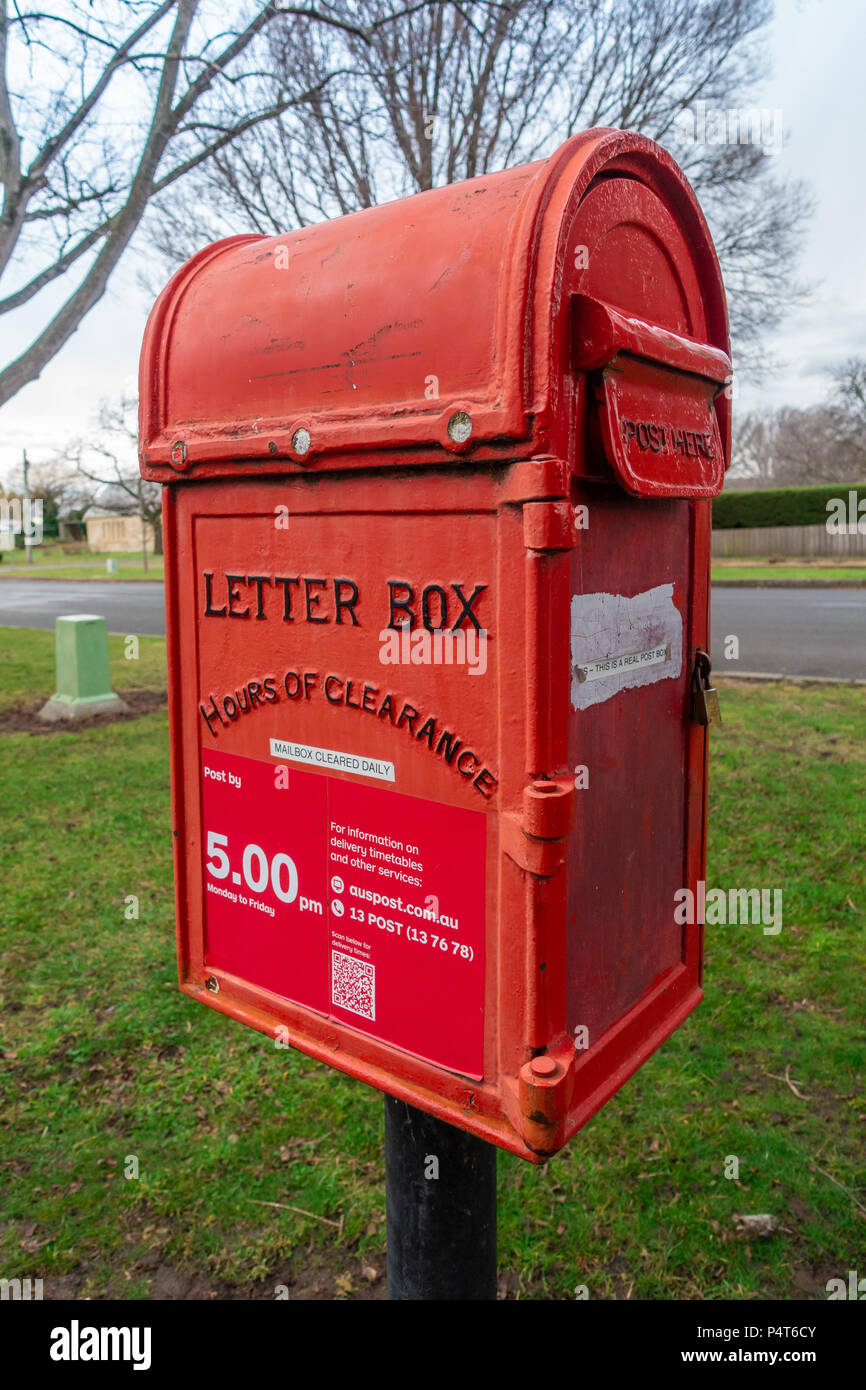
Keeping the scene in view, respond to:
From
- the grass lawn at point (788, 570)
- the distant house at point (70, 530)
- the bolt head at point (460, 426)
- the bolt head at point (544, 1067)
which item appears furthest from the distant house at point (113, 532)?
the bolt head at point (544, 1067)

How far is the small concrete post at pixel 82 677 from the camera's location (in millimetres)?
7879

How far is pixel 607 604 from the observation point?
1.44 m

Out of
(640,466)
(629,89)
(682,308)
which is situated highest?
(629,89)

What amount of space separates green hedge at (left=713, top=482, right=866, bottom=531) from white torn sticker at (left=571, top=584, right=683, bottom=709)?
2180 centimetres

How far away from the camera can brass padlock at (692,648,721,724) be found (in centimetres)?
174

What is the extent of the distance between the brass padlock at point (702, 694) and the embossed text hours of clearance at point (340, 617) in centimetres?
61

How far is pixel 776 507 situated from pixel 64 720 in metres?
19.6

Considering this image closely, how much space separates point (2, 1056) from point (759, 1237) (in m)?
2.44

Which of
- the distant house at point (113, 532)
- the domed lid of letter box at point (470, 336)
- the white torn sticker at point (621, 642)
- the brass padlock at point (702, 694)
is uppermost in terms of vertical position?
the distant house at point (113, 532)

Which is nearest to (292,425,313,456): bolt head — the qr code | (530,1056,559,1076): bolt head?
the qr code

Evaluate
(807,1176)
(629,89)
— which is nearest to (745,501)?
(629,89)

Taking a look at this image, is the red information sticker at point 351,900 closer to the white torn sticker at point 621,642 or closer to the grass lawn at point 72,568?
the white torn sticker at point 621,642

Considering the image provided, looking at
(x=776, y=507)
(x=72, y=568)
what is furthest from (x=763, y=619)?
(x=72, y=568)

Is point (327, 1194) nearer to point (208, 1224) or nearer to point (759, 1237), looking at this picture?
point (208, 1224)
